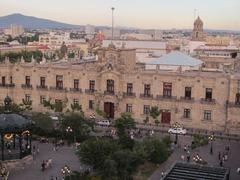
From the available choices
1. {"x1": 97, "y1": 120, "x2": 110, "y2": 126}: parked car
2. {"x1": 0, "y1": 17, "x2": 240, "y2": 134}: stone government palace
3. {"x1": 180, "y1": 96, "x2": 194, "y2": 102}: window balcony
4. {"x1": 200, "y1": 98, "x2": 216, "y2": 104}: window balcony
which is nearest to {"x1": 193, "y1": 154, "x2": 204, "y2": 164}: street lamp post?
{"x1": 0, "y1": 17, "x2": 240, "y2": 134}: stone government palace

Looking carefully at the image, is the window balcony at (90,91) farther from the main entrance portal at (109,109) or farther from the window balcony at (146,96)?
the window balcony at (146,96)

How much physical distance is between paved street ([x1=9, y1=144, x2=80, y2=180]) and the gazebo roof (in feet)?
9.84

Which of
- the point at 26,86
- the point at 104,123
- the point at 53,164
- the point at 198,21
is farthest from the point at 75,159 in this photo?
the point at 198,21

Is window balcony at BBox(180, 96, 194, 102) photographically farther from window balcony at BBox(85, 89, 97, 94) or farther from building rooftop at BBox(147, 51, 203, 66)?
window balcony at BBox(85, 89, 97, 94)

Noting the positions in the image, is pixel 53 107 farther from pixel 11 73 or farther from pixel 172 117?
pixel 172 117

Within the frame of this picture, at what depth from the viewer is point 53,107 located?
55.6m

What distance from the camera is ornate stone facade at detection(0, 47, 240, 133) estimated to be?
50.9 meters

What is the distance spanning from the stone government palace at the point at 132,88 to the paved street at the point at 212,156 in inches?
180

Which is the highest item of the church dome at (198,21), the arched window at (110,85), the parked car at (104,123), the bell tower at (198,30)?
the church dome at (198,21)

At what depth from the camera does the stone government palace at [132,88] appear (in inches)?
2003


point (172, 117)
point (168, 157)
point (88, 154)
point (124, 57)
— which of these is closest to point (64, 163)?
point (88, 154)

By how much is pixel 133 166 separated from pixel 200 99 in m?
20.4

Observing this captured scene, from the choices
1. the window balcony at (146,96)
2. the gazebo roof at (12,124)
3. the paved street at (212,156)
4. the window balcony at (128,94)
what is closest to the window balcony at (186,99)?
the window balcony at (146,96)

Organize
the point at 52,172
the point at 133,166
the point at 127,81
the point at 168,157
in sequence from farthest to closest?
the point at 127,81 → the point at 168,157 → the point at 52,172 → the point at 133,166
